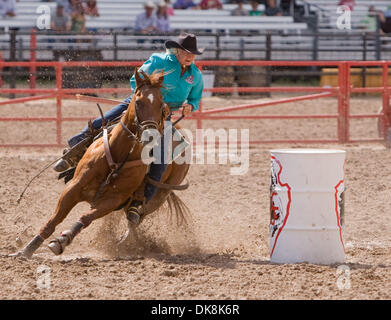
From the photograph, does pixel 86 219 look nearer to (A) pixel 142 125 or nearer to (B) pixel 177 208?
(A) pixel 142 125

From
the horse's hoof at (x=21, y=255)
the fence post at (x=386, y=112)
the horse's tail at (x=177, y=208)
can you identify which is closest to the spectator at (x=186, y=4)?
the fence post at (x=386, y=112)

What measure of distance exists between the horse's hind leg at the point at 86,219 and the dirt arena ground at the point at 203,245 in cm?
15

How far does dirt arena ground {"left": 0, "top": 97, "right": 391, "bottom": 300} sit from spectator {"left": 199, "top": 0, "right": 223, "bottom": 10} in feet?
29.5

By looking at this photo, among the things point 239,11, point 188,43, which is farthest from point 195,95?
point 239,11

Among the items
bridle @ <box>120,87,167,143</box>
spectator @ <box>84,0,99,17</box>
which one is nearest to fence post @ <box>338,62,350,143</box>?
bridle @ <box>120,87,167,143</box>

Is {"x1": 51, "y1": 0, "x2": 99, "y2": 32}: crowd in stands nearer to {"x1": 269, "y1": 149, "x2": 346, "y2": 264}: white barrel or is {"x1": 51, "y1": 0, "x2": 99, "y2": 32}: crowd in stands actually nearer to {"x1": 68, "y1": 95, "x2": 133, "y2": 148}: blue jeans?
{"x1": 68, "y1": 95, "x2": 133, "y2": 148}: blue jeans

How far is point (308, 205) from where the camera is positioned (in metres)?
5.30

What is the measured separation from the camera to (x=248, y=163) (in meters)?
9.79

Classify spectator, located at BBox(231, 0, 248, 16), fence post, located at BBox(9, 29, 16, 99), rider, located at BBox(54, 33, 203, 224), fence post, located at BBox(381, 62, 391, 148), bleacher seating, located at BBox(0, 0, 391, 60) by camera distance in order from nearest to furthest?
rider, located at BBox(54, 33, 203, 224) → fence post, located at BBox(381, 62, 391, 148) → fence post, located at BBox(9, 29, 16, 99) → bleacher seating, located at BBox(0, 0, 391, 60) → spectator, located at BBox(231, 0, 248, 16)

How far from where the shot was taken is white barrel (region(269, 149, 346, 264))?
525 centimetres

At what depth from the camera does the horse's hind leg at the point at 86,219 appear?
5277mm

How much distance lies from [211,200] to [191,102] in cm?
206
